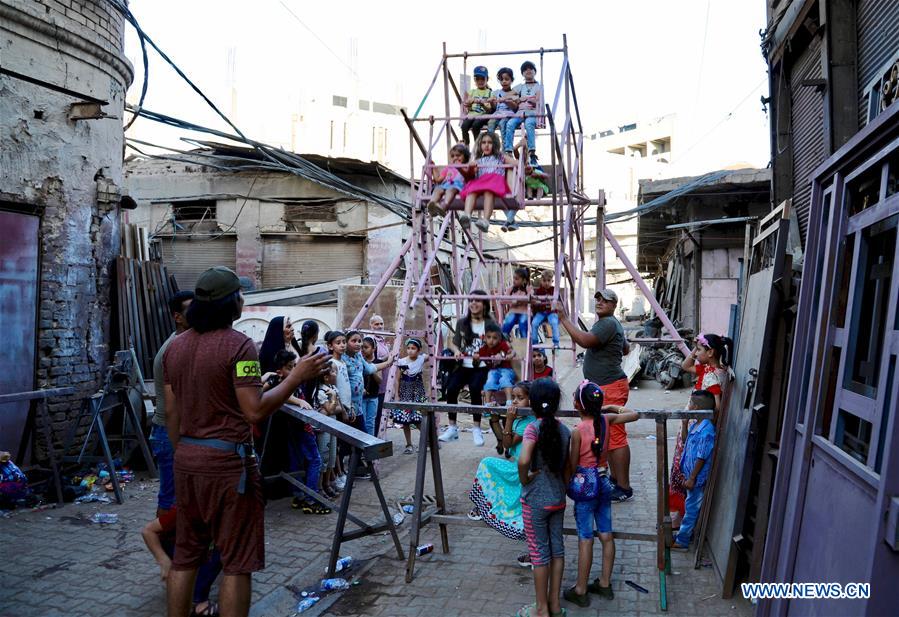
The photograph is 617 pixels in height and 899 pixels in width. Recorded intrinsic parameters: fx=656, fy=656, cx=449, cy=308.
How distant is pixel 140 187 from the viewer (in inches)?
674

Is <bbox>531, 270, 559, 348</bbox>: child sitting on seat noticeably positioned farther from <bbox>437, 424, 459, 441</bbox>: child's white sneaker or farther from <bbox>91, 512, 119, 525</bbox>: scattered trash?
<bbox>91, 512, 119, 525</bbox>: scattered trash

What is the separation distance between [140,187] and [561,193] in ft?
43.3

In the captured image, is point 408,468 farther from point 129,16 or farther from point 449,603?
point 129,16

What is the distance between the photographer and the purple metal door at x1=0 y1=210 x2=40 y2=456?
281 inches

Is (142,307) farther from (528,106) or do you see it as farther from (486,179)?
(528,106)

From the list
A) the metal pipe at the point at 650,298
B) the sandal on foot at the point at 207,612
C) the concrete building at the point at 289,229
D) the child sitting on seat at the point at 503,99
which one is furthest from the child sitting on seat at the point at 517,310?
the concrete building at the point at 289,229

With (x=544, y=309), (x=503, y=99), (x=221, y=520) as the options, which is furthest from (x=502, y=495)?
(x=503, y=99)

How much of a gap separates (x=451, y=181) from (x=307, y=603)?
4724 mm

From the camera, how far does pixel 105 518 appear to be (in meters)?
6.13

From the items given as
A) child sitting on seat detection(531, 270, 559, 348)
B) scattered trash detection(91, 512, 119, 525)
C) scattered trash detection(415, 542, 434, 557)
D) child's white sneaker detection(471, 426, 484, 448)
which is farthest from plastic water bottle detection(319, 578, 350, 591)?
child's white sneaker detection(471, 426, 484, 448)

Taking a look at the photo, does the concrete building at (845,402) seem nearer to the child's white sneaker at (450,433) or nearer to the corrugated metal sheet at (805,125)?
the corrugated metal sheet at (805,125)

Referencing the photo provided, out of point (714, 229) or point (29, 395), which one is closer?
point (29, 395)

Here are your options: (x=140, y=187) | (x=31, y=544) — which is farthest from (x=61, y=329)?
(x=140, y=187)

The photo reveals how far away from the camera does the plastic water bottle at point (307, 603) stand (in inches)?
170
